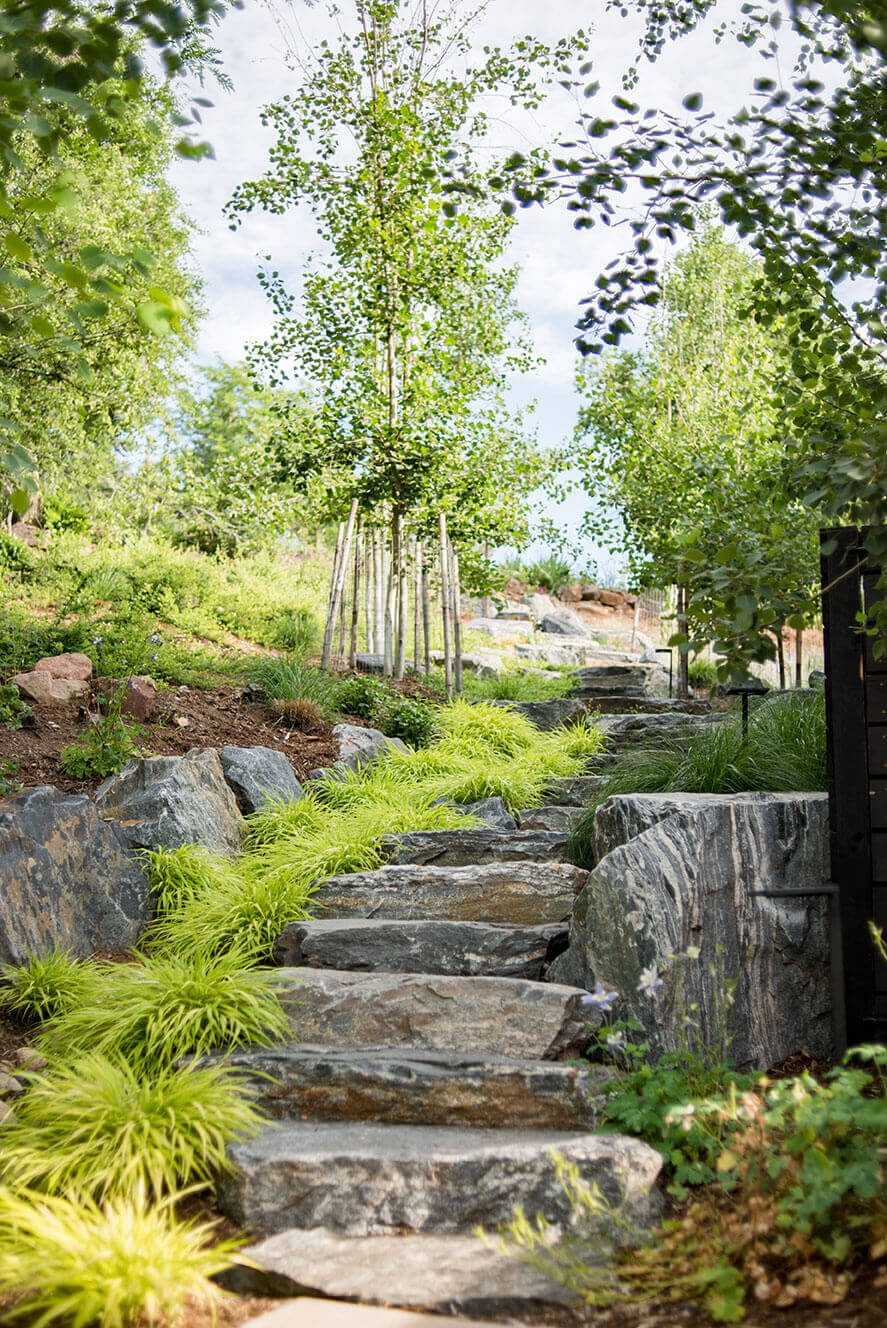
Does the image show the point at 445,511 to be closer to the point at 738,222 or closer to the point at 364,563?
the point at 364,563

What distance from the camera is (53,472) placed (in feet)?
40.9

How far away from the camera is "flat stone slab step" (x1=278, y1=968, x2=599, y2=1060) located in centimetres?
321

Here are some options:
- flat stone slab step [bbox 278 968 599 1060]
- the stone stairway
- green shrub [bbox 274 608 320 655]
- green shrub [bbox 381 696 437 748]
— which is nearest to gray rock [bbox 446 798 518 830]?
the stone stairway

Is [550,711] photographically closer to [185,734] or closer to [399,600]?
[399,600]

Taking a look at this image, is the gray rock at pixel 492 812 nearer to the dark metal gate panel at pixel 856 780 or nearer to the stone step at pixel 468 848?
the stone step at pixel 468 848

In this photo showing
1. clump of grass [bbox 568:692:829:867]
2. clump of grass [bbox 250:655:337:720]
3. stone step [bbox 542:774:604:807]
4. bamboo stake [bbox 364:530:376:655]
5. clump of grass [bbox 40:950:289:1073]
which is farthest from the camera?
bamboo stake [bbox 364:530:376:655]

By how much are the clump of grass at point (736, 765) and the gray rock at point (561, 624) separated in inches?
556

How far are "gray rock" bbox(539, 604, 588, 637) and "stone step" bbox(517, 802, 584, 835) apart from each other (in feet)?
44.7

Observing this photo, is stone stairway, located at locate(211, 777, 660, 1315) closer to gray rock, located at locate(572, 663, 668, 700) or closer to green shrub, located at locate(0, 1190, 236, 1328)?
green shrub, located at locate(0, 1190, 236, 1328)

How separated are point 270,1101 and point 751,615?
6.76ft

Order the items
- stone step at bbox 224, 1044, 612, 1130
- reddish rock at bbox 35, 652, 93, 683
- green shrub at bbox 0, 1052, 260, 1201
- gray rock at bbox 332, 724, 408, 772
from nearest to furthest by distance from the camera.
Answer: green shrub at bbox 0, 1052, 260, 1201 → stone step at bbox 224, 1044, 612, 1130 → reddish rock at bbox 35, 652, 93, 683 → gray rock at bbox 332, 724, 408, 772

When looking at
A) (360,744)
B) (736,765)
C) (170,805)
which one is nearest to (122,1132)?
(170,805)

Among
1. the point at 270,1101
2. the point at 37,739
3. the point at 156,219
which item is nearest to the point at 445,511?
the point at 37,739

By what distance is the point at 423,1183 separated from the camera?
8.50 ft
